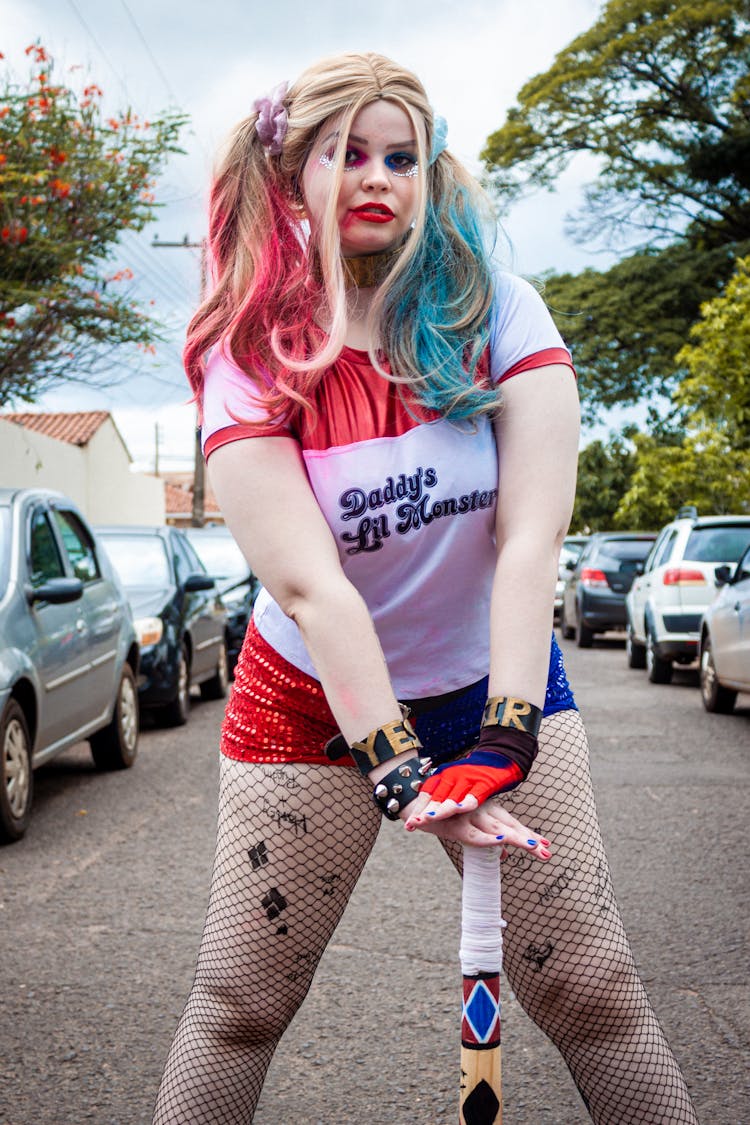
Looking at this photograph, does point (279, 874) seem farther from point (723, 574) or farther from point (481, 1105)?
point (723, 574)

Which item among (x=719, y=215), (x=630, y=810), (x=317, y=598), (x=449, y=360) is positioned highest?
(x=719, y=215)

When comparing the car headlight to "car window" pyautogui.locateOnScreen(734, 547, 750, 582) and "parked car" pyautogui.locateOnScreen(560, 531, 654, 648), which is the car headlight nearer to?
"car window" pyautogui.locateOnScreen(734, 547, 750, 582)

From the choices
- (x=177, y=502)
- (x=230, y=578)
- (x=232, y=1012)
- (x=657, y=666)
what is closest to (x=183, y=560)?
(x=230, y=578)

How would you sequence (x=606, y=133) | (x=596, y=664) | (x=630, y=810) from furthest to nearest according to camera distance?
(x=606, y=133) → (x=596, y=664) → (x=630, y=810)

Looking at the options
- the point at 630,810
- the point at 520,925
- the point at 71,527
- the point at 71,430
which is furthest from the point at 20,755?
the point at 71,430

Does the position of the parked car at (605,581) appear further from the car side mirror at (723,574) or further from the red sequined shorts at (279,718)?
the red sequined shorts at (279,718)

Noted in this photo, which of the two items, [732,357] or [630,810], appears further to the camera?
[732,357]

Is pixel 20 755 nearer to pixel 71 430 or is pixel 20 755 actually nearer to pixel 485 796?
pixel 485 796

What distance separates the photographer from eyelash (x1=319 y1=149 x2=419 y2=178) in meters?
2.09

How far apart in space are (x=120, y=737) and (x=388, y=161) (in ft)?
21.8

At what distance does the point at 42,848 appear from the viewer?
617cm

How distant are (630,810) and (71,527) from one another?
3.73 m

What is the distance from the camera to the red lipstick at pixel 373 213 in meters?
2.11

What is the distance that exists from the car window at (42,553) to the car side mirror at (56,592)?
0.12 metres
